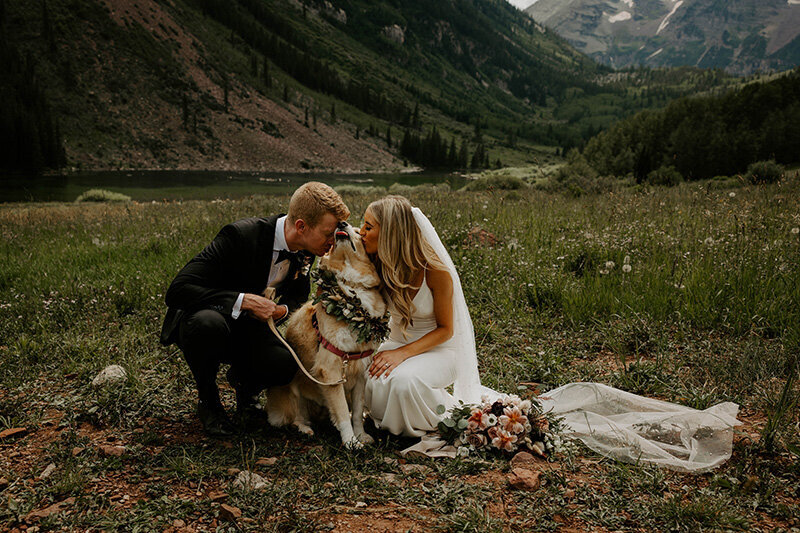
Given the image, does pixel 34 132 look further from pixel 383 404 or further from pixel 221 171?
pixel 383 404

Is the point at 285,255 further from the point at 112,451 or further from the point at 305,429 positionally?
the point at 112,451

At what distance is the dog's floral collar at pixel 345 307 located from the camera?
3.58m

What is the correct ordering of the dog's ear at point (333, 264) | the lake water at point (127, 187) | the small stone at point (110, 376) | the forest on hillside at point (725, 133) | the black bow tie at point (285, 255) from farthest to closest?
the lake water at point (127, 187)
the forest on hillside at point (725, 133)
the small stone at point (110, 376)
the black bow tie at point (285, 255)
the dog's ear at point (333, 264)

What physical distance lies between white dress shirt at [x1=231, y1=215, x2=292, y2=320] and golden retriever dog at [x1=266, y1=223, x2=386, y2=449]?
17.0 inches

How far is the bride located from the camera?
3.55m

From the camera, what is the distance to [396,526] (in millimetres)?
2818

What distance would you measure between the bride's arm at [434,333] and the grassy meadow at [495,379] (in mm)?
723

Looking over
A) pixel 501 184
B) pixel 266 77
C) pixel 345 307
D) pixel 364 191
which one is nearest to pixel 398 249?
pixel 345 307

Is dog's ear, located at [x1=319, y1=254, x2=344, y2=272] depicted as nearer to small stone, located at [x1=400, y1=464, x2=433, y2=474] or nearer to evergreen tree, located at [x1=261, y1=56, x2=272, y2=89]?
small stone, located at [x1=400, y1=464, x2=433, y2=474]

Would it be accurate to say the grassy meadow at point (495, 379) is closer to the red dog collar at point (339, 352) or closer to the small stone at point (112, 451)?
the small stone at point (112, 451)

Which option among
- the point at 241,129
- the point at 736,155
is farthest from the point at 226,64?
the point at 736,155

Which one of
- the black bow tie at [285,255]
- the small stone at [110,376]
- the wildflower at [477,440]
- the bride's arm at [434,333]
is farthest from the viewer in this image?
the small stone at [110,376]

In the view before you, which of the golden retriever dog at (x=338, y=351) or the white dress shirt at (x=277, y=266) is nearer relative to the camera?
the golden retriever dog at (x=338, y=351)

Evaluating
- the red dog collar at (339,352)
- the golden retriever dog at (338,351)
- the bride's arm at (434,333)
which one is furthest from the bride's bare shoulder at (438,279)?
the red dog collar at (339,352)
